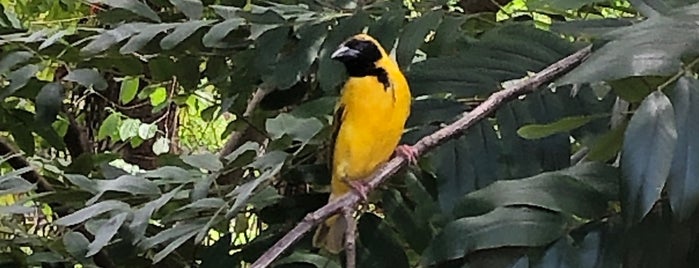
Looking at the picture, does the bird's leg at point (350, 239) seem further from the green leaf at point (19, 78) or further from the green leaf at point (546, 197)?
the green leaf at point (19, 78)

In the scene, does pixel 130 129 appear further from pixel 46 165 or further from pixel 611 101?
pixel 611 101

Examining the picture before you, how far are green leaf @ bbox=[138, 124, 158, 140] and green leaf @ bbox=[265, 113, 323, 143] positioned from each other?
123 cm

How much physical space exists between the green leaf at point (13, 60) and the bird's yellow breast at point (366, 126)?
18.9 inches

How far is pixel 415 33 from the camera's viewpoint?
1259 mm

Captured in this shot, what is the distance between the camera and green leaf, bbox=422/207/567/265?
0.71 m

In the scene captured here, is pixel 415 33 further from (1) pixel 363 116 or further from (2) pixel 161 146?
(2) pixel 161 146

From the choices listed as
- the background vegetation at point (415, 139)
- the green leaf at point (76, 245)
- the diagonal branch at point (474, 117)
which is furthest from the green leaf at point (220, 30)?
the diagonal branch at point (474, 117)

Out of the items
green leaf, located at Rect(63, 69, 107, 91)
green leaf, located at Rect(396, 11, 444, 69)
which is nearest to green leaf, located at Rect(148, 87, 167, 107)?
green leaf, located at Rect(63, 69, 107, 91)

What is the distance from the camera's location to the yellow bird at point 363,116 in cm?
135

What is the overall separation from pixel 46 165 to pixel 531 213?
1.12m

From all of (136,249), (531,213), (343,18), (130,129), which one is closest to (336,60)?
(343,18)

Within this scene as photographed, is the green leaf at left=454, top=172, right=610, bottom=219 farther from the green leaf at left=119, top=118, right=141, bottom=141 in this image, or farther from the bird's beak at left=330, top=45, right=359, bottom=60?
the green leaf at left=119, top=118, right=141, bottom=141

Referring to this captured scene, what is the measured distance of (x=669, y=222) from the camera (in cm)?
71

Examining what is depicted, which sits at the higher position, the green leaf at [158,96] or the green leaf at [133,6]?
the green leaf at [133,6]
